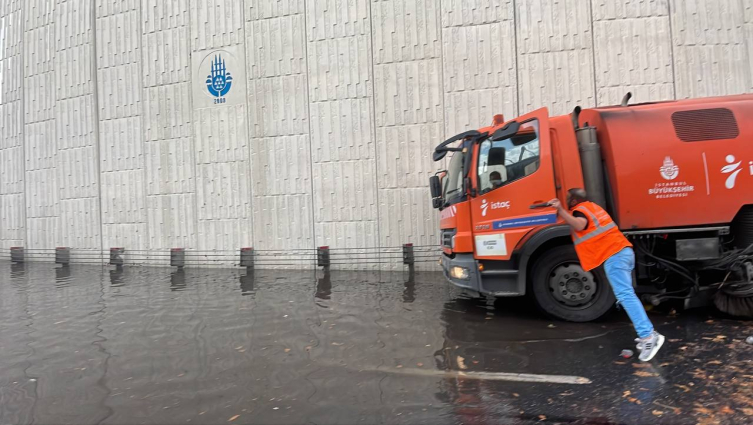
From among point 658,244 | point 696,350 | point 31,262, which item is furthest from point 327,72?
point 31,262

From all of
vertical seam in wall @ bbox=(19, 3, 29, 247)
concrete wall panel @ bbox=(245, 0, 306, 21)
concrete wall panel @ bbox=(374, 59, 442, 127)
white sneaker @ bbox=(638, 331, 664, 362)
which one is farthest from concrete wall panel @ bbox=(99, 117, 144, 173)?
white sneaker @ bbox=(638, 331, 664, 362)

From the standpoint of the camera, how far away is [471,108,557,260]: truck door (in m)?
5.61

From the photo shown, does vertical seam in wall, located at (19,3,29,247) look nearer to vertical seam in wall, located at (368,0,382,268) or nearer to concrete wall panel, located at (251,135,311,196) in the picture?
concrete wall panel, located at (251,135,311,196)

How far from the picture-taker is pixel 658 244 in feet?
19.2

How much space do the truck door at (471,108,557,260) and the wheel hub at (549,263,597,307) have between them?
0.72 m

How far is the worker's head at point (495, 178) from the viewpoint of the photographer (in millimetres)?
5844

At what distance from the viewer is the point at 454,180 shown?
260 inches

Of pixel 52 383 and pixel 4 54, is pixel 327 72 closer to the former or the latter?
→ pixel 52 383

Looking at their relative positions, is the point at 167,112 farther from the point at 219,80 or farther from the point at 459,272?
the point at 459,272

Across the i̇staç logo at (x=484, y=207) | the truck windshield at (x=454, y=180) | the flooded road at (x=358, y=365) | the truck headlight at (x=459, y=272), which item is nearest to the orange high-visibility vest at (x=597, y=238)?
the flooded road at (x=358, y=365)

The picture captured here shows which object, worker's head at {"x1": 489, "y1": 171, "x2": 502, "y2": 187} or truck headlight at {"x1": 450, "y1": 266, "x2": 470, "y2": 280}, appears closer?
worker's head at {"x1": 489, "y1": 171, "x2": 502, "y2": 187}

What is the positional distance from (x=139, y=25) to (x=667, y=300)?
1535cm

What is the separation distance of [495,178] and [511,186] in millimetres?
248

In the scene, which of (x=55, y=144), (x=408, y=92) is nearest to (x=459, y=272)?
(x=408, y=92)
